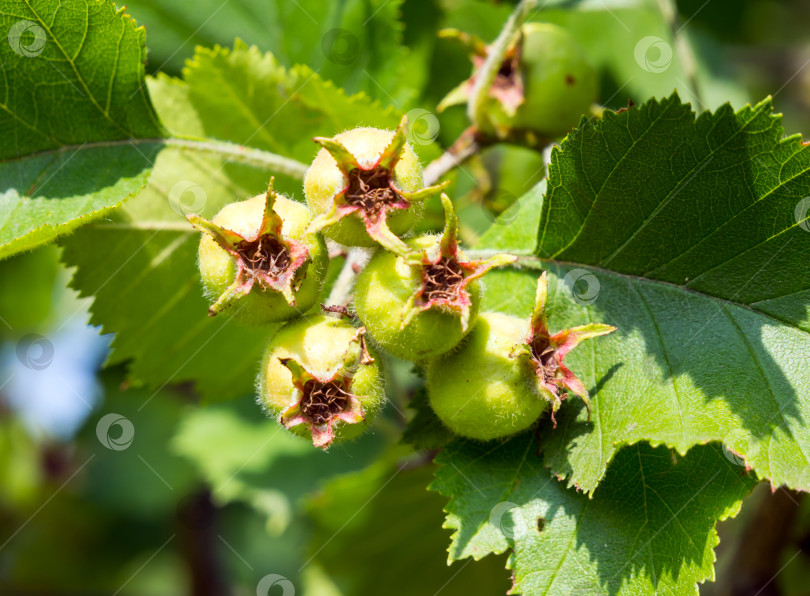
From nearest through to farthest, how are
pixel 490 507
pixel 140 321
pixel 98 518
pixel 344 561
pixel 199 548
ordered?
pixel 490 507 < pixel 140 321 < pixel 344 561 < pixel 199 548 < pixel 98 518

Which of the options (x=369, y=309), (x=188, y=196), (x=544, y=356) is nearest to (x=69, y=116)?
(x=188, y=196)

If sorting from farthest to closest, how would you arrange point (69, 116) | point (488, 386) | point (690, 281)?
point (69, 116) → point (690, 281) → point (488, 386)

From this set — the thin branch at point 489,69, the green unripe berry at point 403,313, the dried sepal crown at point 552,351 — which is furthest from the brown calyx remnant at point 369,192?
the thin branch at point 489,69

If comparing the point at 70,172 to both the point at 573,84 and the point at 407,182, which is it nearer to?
the point at 407,182

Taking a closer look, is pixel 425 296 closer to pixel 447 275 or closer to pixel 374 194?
pixel 447 275

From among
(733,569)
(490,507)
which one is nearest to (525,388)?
(490,507)

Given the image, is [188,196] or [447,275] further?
[188,196]

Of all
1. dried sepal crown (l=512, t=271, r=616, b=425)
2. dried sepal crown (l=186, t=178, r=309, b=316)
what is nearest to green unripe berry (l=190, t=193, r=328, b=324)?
dried sepal crown (l=186, t=178, r=309, b=316)
